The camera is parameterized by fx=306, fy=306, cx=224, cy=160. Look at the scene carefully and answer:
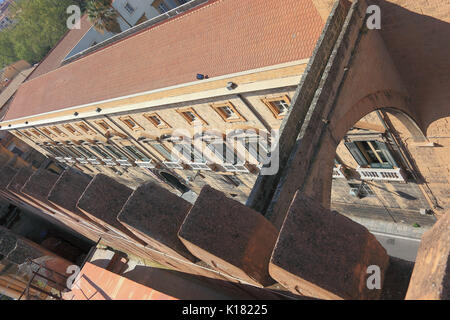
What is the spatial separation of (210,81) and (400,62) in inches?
289

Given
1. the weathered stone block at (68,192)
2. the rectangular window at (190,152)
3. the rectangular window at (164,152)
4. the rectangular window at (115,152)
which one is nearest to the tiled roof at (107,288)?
the weathered stone block at (68,192)

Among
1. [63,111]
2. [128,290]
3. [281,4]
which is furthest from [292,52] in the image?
[63,111]

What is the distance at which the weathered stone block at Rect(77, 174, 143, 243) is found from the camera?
8156mm

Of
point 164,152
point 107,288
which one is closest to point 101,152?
point 164,152


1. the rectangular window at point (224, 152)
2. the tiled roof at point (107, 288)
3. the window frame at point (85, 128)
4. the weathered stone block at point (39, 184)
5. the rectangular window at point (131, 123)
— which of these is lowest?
the tiled roof at point (107, 288)

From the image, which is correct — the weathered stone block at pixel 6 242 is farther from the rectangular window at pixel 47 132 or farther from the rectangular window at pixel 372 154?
the rectangular window at pixel 372 154

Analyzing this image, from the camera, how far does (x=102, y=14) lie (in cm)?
2975

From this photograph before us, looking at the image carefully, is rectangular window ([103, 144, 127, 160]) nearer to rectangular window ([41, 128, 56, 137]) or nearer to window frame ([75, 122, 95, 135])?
window frame ([75, 122, 95, 135])

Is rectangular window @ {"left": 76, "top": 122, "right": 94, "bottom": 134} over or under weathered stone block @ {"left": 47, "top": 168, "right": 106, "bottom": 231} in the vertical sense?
over

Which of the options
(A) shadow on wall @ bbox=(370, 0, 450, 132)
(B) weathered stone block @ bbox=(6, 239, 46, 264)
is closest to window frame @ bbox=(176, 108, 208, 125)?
(A) shadow on wall @ bbox=(370, 0, 450, 132)

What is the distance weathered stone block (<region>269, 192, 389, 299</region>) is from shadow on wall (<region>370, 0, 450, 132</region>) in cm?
791

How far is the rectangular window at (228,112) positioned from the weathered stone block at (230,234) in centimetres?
940

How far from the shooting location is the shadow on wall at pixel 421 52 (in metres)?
9.01

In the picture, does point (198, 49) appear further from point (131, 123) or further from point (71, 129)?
point (71, 129)
